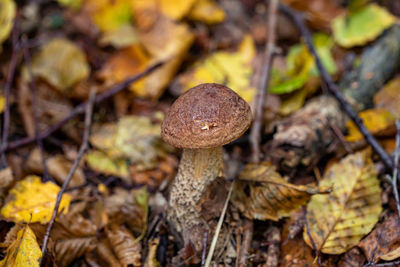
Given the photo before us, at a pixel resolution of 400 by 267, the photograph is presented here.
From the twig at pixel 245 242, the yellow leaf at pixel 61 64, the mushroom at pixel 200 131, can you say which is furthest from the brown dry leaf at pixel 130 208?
the yellow leaf at pixel 61 64

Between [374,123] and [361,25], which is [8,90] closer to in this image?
[374,123]

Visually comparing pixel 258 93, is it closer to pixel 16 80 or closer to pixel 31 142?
pixel 31 142

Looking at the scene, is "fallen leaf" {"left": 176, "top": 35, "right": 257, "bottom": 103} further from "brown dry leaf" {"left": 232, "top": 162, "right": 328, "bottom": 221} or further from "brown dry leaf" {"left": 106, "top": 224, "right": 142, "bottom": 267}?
"brown dry leaf" {"left": 106, "top": 224, "right": 142, "bottom": 267}

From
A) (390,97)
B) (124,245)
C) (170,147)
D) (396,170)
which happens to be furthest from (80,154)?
(390,97)

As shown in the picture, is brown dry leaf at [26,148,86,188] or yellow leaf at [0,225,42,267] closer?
yellow leaf at [0,225,42,267]

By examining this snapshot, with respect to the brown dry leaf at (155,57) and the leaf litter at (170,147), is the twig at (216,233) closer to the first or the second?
the leaf litter at (170,147)

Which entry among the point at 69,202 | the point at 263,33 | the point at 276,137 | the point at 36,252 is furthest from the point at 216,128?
the point at 263,33

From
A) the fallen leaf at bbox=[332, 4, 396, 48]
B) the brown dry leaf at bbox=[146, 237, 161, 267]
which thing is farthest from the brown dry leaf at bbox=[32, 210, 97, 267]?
the fallen leaf at bbox=[332, 4, 396, 48]
